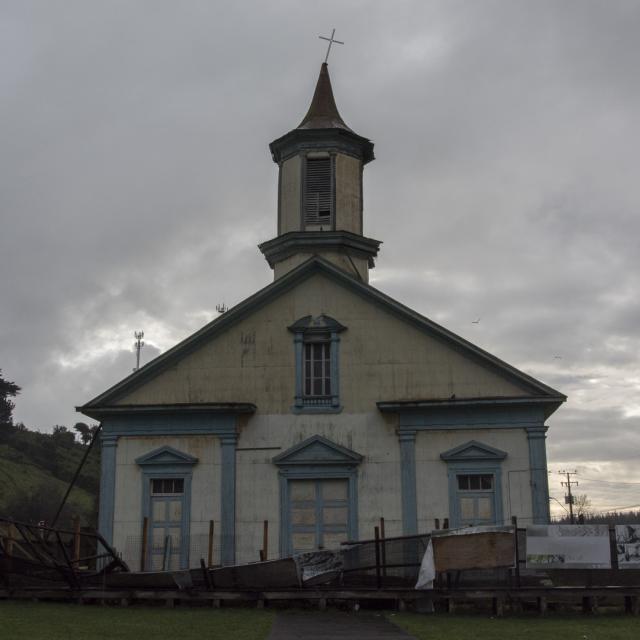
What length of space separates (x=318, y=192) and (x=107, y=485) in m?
10.6

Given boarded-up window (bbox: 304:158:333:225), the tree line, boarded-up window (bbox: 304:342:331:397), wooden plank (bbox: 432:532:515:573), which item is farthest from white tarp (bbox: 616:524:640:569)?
the tree line

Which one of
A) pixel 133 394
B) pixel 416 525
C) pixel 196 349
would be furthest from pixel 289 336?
pixel 416 525

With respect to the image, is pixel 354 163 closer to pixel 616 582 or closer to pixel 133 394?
pixel 133 394

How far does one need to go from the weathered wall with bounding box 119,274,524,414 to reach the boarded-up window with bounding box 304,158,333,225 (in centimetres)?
363

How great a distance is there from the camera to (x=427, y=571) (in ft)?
59.9

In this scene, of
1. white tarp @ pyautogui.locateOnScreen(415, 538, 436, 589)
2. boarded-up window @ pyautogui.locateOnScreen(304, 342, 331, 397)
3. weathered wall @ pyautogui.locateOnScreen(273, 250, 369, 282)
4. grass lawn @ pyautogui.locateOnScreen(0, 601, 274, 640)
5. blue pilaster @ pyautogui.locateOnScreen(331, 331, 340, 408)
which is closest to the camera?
grass lawn @ pyautogui.locateOnScreen(0, 601, 274, 640)

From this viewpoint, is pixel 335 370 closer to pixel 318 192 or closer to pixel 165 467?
pixel 165 467

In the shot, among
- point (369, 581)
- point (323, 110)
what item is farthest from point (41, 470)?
point (369, 581)

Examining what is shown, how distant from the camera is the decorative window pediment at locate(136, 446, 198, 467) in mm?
23500

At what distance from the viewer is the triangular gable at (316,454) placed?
23.2 meters

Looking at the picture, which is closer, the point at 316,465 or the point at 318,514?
the point at 318,514

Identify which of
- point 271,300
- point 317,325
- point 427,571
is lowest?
point 427,571

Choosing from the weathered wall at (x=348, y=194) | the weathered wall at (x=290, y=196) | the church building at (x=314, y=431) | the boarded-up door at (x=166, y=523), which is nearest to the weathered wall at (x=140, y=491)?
the church building at (x=314, y=431)

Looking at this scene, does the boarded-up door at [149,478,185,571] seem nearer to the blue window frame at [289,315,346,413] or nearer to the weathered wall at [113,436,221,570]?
the weathered wall at [113,436,221,570]
